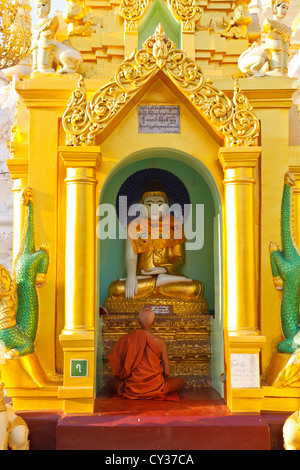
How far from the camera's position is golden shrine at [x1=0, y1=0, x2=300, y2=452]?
21.5ft

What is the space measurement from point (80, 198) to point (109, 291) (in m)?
1.76

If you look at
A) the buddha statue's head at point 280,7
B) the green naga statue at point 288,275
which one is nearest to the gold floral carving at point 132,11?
the buddha statue's head at point 280,7

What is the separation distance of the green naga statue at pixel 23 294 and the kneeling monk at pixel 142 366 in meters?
1.06

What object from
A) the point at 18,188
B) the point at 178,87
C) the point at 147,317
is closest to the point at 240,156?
the point at 178,87

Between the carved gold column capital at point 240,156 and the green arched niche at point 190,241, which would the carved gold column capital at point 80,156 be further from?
the carved gold column capital at point 240,156

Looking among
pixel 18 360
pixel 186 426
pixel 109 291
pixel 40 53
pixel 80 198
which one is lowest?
pixel 186 426

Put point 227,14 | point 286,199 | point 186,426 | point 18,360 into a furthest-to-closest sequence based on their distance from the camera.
A: point 227,14, point 286,199, point 18,360, point 186,426

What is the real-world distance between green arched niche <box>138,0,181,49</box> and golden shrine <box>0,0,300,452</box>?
19mm

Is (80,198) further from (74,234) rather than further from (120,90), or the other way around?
(120,90)

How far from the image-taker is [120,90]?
22.4 ft

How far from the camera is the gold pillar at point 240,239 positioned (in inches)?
258

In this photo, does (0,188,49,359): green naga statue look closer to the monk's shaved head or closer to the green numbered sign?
the green numbered sign

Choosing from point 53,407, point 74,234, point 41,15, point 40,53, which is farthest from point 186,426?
point 41,15

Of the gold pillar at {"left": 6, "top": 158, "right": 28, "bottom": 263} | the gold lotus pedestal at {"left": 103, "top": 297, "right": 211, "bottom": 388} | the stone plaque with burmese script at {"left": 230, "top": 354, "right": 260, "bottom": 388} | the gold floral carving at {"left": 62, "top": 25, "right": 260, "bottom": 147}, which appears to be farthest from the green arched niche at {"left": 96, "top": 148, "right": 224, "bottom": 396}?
the stone plaque with burmese script at {"left": 230, "top": 354, "right": 260, "bottom": 388}
